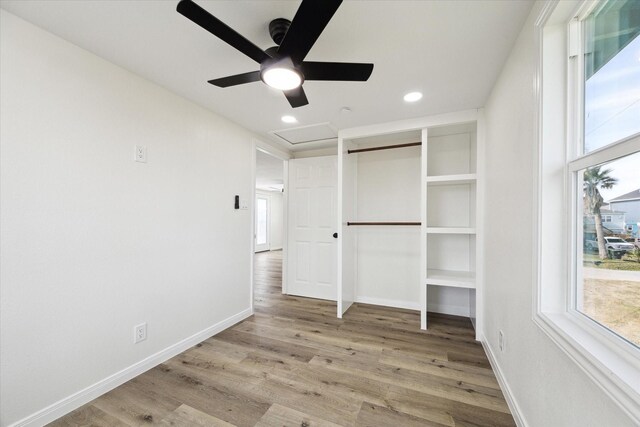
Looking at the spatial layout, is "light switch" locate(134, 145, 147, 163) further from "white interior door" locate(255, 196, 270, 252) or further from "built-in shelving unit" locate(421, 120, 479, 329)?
"white interior door" locate(255, 196, 270, 252)

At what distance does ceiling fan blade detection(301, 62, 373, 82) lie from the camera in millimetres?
1352

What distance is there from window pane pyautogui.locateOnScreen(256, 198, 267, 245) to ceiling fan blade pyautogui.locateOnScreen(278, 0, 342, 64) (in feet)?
25.8

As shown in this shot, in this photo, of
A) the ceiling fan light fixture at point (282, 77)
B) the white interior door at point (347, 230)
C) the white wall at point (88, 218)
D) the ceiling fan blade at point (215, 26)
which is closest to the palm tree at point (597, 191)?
the ceiling fan light fixture at point (282, 77)

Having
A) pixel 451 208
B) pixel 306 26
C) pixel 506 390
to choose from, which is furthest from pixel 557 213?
pixel 451 208

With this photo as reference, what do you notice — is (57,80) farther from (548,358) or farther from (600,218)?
(548,358)

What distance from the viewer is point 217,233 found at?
2.66 metres

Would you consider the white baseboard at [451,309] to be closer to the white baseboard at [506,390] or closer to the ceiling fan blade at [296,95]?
the white baseboard at [506,390]

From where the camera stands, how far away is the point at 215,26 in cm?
110

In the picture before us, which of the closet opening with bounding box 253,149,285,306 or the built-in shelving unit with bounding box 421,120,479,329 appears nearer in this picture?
the built-in shelving unit with bounding box 421,120,479,329

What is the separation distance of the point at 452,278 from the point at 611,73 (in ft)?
7.01

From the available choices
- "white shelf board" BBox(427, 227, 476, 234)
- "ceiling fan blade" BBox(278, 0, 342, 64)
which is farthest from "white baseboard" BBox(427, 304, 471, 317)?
"ceiling fan blade" BBox(278, 0, 342, 64)

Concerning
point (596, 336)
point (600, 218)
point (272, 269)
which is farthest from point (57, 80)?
point (272, 269)

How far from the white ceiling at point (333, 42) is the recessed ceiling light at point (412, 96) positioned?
0.21 feet

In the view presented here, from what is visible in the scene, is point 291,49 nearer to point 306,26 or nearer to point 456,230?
point 306,26
